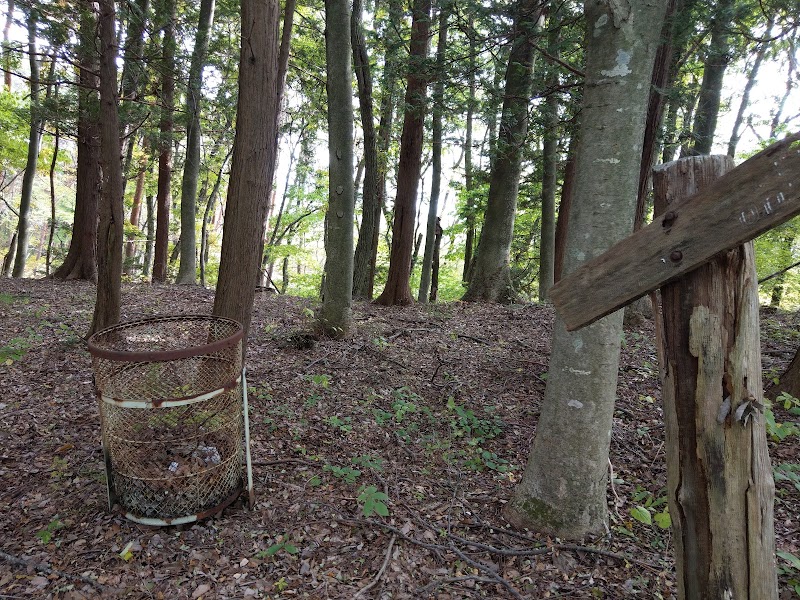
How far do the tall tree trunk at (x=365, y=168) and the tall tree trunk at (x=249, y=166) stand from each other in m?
4.76

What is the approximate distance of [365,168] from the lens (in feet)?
29.8

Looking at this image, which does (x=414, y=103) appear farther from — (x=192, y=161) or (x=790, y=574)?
(x=790, y=574)

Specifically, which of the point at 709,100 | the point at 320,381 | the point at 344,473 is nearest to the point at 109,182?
the point at 320,381

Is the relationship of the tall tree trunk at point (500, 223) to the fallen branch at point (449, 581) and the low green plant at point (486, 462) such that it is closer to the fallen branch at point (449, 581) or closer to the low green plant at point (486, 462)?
the low green plant at point (486, 462)

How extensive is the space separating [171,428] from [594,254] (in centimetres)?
299

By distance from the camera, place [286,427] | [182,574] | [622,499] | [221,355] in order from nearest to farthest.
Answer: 1. [182,574]
2. [221,355]
3. [622,499]
4. [286,427]

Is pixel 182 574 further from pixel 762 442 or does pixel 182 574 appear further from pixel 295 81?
pixel 295 81

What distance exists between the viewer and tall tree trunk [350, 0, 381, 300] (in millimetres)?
8516

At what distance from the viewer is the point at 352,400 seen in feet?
15.6

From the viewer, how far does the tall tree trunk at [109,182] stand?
4.83 metres

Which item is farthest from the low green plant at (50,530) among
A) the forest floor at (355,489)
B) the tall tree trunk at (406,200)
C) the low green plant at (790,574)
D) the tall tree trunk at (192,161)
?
the tall tree trunk at (192,161)

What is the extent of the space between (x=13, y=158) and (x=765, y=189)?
18.4 metres

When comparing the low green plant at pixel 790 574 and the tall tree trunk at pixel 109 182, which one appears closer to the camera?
the low green plant at pixel 790 574

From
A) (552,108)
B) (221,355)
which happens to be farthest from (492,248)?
(221,355)
